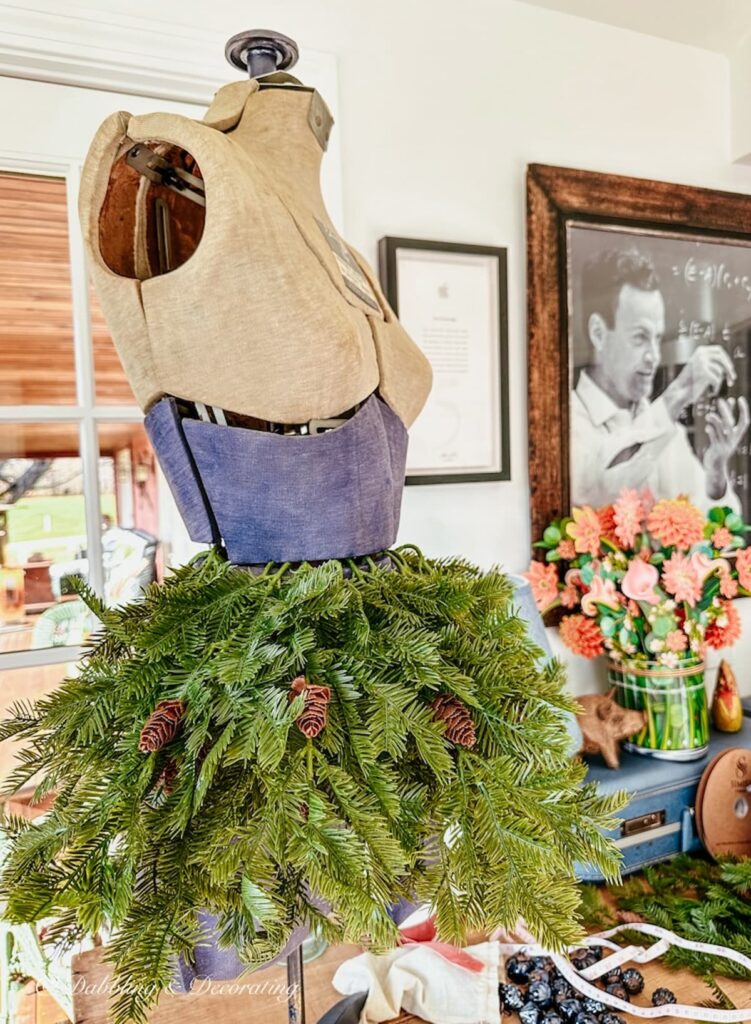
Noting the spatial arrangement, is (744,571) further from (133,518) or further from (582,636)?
(133,518)

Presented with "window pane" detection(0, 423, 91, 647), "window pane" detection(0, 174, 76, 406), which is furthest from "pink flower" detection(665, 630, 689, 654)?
"window pane" detection(0, 174, 76, 406)

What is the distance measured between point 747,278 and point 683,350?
284 millimetres

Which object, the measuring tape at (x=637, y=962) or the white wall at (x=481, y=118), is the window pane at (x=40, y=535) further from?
the measuring tape at (x=637, y=962)

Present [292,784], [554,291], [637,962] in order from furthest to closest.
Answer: [554,291]
[637,962]
[292,784]

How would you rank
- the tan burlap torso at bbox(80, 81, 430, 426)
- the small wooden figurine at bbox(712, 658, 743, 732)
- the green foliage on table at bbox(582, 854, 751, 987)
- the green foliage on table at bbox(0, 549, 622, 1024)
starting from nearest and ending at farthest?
1. the green foliage on table at bbox(0, 549, 622, 1024)
2. the tan burlap torso at bbox(80, 81, 430, 426)
3. the green foliage on table at bbox(582, 854, 751, 987)
4. the small wooden figurine at bbox(712, 658, 743, 732)

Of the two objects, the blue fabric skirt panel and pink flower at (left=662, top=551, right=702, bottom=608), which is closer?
the blue fabric skirt panel

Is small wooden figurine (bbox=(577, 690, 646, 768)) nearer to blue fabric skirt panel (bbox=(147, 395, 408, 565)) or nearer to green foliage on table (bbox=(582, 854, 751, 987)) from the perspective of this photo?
green foliage on table (bbox=(582, 854, 751, 987))

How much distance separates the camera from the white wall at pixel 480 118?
130cm

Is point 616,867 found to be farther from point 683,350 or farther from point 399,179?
point 683,350

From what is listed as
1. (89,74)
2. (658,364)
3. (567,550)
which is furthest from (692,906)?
(89,74)

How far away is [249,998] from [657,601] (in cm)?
91

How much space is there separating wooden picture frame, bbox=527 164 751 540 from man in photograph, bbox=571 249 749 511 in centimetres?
6

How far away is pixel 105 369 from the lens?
1194mm

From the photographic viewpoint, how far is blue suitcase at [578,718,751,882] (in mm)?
1257
